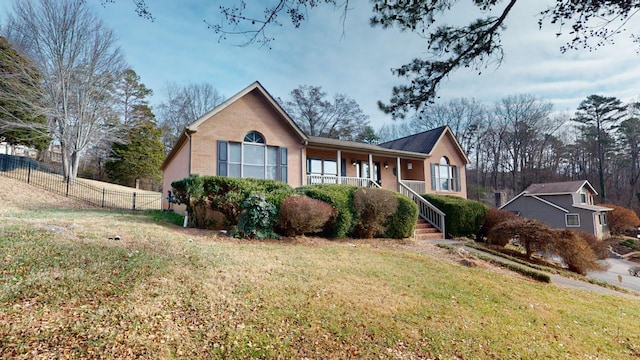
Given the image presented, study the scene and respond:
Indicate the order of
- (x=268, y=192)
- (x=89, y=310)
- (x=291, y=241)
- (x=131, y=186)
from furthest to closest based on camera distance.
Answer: (x=131, y=186) < (x=268, y=192) < (x=291, y=241) < (x=89, y=310)

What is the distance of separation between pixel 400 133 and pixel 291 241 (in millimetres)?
38580

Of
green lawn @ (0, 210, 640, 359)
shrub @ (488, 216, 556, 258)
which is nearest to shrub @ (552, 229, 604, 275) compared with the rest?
shrub @ (488, 216, 556, 258)

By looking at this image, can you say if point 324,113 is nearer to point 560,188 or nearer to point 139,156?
point 139,156

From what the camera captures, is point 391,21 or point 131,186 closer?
point 391,21

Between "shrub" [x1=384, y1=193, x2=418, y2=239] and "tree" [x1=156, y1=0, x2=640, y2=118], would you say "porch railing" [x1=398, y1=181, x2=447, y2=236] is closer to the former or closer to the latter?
"shrub" [x1=384, y1=193, x2=418, y2=239]

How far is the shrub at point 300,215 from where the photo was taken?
29.7 ft

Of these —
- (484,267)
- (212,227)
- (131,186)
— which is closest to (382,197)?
(484,267)

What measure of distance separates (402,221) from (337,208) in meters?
3.02

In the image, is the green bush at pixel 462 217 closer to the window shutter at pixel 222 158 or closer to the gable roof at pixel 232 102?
the gable roof at pixel 232 102

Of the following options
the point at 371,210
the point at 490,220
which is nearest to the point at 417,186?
the point at 490,220

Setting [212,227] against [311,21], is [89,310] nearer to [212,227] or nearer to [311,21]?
[311,21]

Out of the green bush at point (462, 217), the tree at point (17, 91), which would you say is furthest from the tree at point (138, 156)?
the green bush at point (462, 217)

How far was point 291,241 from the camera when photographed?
29.6 ft

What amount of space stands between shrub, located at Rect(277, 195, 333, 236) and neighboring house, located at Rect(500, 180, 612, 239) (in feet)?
83.3
